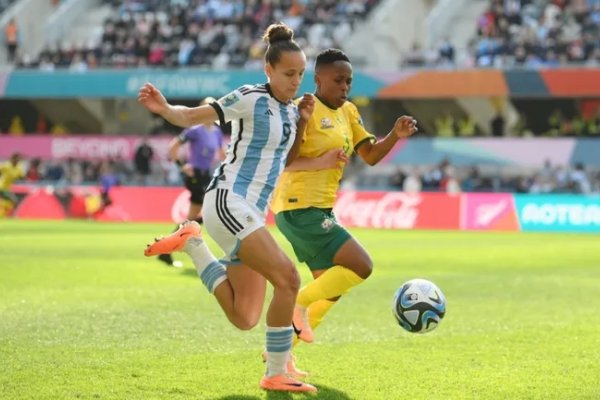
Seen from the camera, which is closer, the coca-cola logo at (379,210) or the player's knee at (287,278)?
the player's knee at (287,278)

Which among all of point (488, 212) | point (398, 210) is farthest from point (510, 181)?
point (398, 210)

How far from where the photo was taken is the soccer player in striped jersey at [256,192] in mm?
7320

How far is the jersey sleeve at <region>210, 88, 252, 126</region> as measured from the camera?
24.1 feet

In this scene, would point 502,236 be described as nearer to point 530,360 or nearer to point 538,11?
point 538,11

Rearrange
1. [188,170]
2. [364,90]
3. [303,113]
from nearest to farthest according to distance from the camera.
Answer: [303,113] < [188,170] < [364,90]

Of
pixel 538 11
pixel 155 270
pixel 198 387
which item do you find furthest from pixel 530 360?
pixel 538 11

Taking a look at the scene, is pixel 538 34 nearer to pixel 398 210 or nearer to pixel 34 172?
pixel 398 210

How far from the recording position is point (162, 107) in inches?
279

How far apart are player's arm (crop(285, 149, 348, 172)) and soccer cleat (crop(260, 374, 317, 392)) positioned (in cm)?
171

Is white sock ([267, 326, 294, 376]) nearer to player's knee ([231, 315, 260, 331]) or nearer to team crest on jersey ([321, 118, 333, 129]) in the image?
player's knee ([231, 315, 260, 331])

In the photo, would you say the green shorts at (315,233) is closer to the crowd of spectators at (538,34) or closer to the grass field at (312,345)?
the grass field at (312,345)

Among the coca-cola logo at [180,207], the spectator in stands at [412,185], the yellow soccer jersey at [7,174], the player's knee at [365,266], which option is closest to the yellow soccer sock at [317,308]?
the player's knee at [365,266]

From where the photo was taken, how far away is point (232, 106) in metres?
7.38

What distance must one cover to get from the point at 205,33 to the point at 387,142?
34.4m
